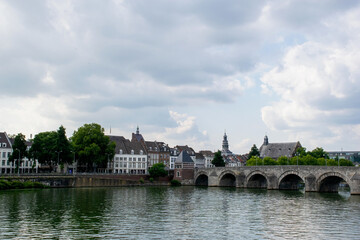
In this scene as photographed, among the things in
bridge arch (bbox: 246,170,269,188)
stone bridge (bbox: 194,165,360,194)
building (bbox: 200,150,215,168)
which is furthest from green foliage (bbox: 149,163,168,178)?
building (bbox: 200,150,215,168)

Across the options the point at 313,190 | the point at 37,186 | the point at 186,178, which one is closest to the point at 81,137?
the point at 37,186

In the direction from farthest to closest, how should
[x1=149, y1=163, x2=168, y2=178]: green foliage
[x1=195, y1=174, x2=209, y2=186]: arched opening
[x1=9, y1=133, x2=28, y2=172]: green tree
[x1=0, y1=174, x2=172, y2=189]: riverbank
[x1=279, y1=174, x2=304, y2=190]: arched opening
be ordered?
[x1=195, y1=174, x2=209, y2=186]: arched opening, [x1=149, y1=163, x2=168, y2=178]: green foliage, [x1=9, y1=133, x2=28, y2=172]: green tree, [x1=279, y1=174, x2=304, y2=190]: arched opening, [x1=0, y1=174, x2=172, y2=189]: riverbank

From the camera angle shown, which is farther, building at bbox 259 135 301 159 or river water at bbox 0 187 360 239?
building at bbox 259 135 301 159

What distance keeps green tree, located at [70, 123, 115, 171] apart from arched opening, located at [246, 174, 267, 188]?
3328 centimetres

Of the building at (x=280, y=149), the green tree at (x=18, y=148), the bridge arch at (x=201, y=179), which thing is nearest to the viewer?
the green tree at (x=18, y=148)

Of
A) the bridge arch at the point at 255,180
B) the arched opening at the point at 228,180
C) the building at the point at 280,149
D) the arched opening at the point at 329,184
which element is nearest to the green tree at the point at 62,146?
the arched opening at the point at 228,180

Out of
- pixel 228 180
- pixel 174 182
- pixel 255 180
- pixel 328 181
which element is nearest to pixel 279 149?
pixel 228 180

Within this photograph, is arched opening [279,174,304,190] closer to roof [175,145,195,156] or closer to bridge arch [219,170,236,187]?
bridge arch [219,170,236,187]

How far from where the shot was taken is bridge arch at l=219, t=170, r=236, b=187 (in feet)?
315

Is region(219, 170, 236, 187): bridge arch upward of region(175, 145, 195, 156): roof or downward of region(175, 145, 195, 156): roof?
downward

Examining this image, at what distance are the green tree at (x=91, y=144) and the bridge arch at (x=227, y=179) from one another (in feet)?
88.8

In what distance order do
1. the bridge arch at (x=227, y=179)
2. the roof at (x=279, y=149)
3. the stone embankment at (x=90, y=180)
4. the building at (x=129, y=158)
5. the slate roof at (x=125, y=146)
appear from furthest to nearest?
the roof at (x=279, y=149) < the slate roof at (x=125, y=146) < the building at (x=129, y=158) < the bridge arch at (x=227, y=179) < the stone embankment at (x=90, y=180)

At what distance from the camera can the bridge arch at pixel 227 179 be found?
96062 millimetres

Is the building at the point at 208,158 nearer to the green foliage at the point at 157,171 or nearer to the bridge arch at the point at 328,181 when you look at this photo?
the green foliage at the point at 157,171
